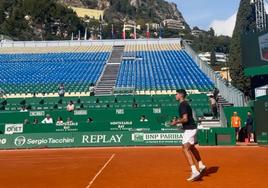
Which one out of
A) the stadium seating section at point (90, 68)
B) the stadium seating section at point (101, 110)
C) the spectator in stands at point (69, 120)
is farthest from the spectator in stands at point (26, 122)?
the stadium seating section at point (90, 68)

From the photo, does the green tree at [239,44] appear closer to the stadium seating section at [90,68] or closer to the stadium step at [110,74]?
the stadium seating section at [90,68]

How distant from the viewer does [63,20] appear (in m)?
102

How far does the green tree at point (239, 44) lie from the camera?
230 ft

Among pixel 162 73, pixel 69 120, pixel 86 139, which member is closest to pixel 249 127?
pixel 86 139

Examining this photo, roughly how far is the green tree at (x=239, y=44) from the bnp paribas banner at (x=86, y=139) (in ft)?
151

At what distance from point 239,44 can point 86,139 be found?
63.5 metres

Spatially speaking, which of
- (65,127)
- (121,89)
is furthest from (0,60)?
(65,127)

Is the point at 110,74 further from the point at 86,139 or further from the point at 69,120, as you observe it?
the point at 86,139

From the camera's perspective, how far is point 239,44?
3241 inches

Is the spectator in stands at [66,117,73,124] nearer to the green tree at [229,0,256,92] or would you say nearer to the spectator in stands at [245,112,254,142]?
the spectator in stands at [245,112,254,142]

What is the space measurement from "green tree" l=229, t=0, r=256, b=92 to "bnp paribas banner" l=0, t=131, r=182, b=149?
1809 inches

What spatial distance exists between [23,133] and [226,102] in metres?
14.3

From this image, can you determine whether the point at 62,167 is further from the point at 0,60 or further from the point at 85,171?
the point at 0,60

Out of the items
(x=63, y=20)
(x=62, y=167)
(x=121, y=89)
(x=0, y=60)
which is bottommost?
(x=62, y=167)
